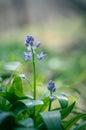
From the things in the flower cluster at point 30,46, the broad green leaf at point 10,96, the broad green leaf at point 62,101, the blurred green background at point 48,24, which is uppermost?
the blurred green background at point 48,24

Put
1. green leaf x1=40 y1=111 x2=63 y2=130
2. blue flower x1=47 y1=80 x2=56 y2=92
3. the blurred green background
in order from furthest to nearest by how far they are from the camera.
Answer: the blurred green background, blue flower x1=47 y1=80 x2=56 y2=92, green leaf x1=40 y1=111 x2=63 y2=130

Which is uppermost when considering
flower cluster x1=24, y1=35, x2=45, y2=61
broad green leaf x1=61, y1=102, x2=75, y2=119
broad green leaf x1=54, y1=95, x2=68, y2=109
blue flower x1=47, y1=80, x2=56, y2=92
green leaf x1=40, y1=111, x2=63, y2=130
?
flower cluster x1=24, y1=35, x2=45, y2=61

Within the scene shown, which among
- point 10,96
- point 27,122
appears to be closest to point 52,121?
point 27,122

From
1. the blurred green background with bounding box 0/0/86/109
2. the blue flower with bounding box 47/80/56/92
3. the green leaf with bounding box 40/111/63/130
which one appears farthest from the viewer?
Answer: the blurred green background with bounding box 0/0/86/109

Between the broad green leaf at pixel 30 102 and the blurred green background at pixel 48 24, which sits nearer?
the broad green leaf at pixel 30 102

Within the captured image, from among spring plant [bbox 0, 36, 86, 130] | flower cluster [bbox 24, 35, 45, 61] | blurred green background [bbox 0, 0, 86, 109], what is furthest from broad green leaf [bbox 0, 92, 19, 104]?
blurred green background [bbox 0, 0, 86, 109]

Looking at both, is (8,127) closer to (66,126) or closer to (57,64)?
(66,126)

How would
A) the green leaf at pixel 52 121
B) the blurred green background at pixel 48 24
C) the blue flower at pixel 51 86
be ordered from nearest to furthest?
the green leaf at pixel 52 121 < the blue flower at pixel 51 86 < the blurred green background at pixel 48 24

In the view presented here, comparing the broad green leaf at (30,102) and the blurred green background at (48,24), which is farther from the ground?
the blurred green background at (48,24)

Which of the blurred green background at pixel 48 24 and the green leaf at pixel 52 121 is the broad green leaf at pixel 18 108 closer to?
the green leaf at pixel 52 121

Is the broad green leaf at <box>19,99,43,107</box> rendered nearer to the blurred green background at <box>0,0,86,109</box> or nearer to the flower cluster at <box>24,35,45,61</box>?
the flower cluster at <box>24,35,45,61</box>

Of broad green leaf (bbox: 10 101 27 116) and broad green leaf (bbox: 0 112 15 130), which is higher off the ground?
broad green leaf (bbox: 10 101 27 116)

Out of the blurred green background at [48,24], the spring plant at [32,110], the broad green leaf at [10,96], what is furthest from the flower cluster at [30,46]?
the blurred green background at [48,24]
